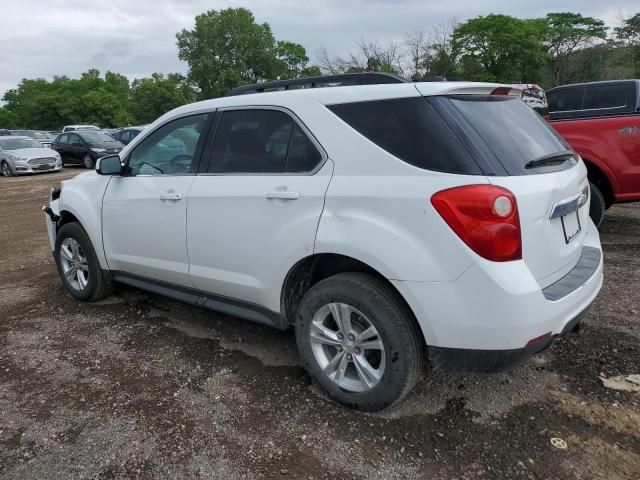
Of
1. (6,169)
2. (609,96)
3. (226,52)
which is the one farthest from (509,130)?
(226,52)

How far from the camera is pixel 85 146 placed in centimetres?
1961

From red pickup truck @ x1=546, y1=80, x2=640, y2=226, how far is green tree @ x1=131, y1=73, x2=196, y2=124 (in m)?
65.5

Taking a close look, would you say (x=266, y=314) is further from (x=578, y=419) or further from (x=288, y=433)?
(x=578, y=419)

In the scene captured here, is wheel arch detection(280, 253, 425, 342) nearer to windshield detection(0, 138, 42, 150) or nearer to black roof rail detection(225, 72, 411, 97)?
black roof rail detection(225, 72, 411, 97)

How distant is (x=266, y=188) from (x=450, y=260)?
3.86 feet

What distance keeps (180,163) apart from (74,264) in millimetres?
1720

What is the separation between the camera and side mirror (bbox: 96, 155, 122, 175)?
394 cm

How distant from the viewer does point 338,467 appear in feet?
7.85

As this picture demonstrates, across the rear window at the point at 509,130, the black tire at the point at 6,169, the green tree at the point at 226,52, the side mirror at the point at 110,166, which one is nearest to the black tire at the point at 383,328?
the rear window at the point at 509,130

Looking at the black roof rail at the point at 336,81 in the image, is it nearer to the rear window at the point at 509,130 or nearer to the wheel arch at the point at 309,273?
the rear window at the point at 509,130

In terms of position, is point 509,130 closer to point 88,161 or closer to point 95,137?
point 88,161

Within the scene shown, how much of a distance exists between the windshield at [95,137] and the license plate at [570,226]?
2007 cm

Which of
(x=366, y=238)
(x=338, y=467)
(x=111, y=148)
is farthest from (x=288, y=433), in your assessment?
(x=111, y=148)

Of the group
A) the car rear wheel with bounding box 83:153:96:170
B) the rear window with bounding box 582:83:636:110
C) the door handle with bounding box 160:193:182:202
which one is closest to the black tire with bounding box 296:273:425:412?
the door handle with bounding box 160:193:182:202
